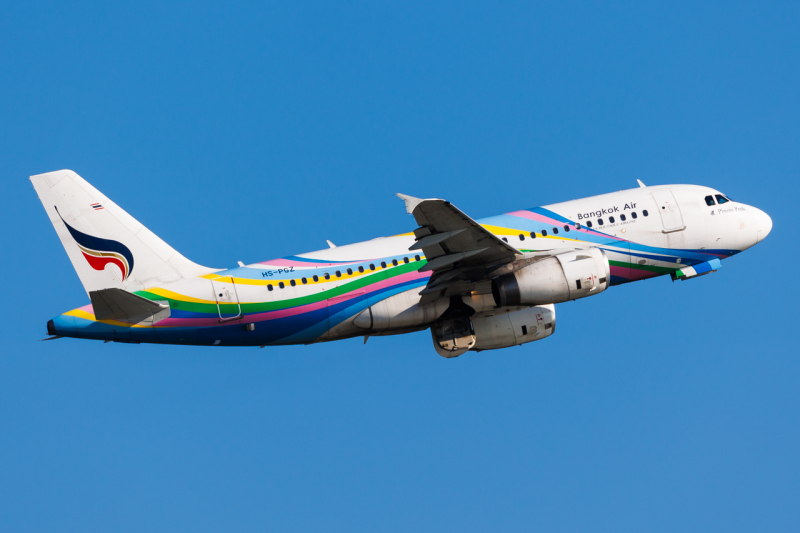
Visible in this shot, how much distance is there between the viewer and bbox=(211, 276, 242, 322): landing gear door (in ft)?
119

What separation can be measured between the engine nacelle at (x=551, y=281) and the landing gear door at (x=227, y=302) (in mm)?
10076

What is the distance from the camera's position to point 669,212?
132 feet

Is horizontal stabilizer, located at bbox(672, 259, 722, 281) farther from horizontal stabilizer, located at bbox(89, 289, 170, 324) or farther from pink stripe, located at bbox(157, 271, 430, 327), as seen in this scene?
horizontal stabilizer, located at bbox(89, 289, 170, 324)

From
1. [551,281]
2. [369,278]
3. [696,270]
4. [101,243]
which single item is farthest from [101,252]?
[696,270]

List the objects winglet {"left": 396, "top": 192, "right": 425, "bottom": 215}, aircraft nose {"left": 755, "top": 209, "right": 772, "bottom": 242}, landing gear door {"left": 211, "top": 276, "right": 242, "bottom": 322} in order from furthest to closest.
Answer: aircraft nose {"left": 755, "top": 209, "right": 772, "bottom": 242}
landing gear door {"left": 211, "top": 276, "right": 242, "bottom": 322}
winglet {"left": 396, "top": 192, "right": 425, "bottom": 215}

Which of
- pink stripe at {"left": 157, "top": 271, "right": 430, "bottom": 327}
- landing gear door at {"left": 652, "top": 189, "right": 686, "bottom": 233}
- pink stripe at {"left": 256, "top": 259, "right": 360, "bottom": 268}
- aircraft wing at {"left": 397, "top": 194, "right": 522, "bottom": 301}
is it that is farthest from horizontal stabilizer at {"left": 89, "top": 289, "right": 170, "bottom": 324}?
landing gear door at {"left": 652, "top": 189, "right": 686, "bottom": 233}

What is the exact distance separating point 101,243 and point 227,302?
222 inches

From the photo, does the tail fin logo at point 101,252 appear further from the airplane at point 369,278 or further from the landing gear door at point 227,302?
the landing gear door at point 227,302

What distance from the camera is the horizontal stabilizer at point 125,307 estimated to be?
111 feet

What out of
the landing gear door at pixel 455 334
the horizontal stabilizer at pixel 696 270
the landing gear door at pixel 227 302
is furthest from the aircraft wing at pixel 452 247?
the horizontal stabilizer at pixel 696 270

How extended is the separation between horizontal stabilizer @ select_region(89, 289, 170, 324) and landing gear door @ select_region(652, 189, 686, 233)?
21.1m

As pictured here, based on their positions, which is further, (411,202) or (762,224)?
(762,224)

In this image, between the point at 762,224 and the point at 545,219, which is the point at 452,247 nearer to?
the point at 545,219

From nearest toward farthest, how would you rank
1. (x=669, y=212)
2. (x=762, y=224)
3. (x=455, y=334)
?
1. (x=455, y=334)
2. (x=669, y=212)
3. (x=762, y=224)
